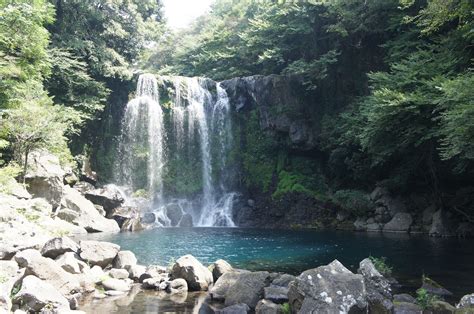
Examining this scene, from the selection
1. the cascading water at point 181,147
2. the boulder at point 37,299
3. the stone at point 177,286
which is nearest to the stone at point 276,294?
the stone at point 177,286

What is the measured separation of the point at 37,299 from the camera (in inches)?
314

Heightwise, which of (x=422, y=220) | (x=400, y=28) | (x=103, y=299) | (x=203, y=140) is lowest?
(x=103, y=299)

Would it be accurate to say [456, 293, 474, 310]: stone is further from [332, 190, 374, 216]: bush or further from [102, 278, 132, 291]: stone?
[332, 190, 374, 216]: bush

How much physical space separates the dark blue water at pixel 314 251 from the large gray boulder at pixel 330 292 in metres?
4.03

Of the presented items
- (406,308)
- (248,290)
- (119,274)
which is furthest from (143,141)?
(406,308)

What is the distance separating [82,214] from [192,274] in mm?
13924

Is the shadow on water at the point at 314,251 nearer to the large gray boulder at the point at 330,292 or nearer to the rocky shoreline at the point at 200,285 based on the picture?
the rocky shoreline at the point at 200,285

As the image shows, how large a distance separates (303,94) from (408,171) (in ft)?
34.9

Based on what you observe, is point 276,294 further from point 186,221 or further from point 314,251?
point 186,221

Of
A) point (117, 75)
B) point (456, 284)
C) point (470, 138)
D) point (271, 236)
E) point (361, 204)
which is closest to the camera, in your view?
point (456, 284)

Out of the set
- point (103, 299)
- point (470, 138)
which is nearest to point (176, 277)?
point (103, 299)

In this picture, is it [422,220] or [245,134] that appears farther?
[245,134]

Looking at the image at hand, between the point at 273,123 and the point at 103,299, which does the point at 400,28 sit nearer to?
the point at 273,123

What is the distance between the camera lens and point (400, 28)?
2581 cm
